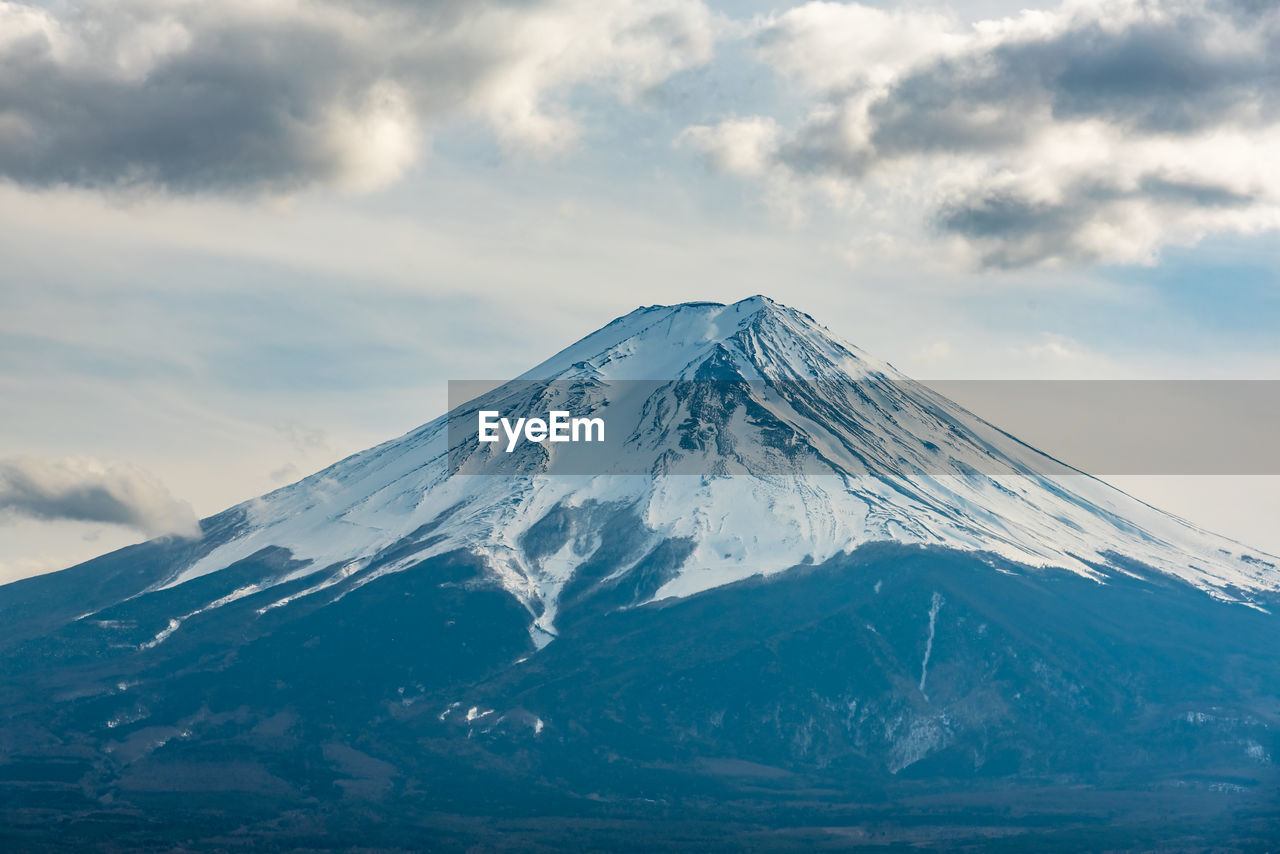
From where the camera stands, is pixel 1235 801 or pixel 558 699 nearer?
pixel 1235 801

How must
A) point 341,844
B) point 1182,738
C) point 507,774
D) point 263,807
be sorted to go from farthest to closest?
1. point 1182,738
2. point 507,774
3. point 263,807
4. point 341,844

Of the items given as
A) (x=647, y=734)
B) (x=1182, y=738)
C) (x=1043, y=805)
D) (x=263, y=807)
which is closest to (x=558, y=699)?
(x=647, y=734)

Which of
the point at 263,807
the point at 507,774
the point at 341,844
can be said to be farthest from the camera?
the point at 507,774

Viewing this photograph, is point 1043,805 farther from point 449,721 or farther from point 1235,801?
point 449,721

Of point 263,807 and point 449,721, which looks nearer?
point 263,807

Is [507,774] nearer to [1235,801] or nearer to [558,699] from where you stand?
[558,699]

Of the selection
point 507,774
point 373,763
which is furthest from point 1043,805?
point 373,763

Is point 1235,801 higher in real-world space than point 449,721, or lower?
lower

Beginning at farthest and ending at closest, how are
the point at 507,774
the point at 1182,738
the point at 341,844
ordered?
the point at 1182,738 < the point at 507,774 < the point at 341,844

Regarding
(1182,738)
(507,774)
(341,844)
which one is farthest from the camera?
(1182,738)
